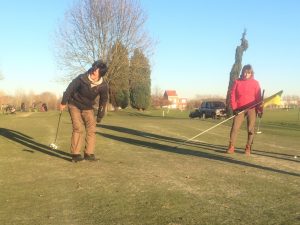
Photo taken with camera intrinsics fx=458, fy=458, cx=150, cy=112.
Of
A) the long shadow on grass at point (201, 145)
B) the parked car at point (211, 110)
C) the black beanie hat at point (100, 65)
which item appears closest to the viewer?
the black beanie hat at point (100, 65)

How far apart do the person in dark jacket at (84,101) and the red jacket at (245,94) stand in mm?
3172

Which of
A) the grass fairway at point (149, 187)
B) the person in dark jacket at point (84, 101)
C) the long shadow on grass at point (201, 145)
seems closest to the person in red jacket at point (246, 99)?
the long shadow on grass at point (201, 145)

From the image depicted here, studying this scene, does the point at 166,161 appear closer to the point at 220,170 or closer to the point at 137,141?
the point at 220,170

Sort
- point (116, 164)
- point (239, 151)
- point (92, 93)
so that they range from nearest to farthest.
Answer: point (116, 164), point (92, 93), point (239, 151)

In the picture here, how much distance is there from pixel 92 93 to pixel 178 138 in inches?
213

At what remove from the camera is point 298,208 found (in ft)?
16.2

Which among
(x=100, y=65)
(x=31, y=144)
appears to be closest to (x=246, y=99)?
(x=100, y=65)

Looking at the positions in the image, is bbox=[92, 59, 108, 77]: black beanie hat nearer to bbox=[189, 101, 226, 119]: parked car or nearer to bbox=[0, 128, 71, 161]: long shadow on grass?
bbox=[0, 128, 71, 161]: long shadow on grass

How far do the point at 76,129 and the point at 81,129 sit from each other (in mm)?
119

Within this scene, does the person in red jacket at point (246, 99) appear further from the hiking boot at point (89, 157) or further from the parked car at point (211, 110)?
the parked car at point (211, 110)

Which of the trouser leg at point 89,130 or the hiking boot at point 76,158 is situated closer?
the hiking boot at point 76,158

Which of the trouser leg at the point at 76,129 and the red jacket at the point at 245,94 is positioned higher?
the red jacket at the point at 245,94

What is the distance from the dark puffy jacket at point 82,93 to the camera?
8570 mm

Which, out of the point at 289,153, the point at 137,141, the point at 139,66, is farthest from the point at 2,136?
the point at 139,66
